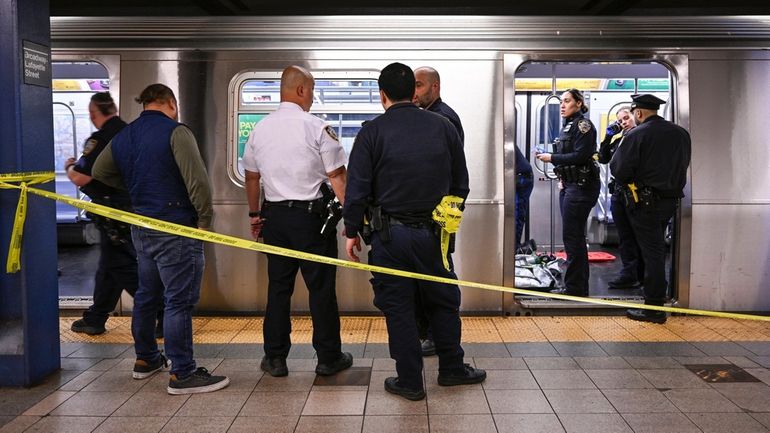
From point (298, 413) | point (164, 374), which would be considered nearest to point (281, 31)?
point (164, 374)

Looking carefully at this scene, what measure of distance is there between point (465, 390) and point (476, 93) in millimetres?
2659

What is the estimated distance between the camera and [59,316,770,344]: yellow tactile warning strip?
17.1ft

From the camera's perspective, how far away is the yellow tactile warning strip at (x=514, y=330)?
5223 millimetres

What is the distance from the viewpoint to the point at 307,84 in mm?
4406

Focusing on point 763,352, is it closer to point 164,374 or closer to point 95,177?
point 164,374

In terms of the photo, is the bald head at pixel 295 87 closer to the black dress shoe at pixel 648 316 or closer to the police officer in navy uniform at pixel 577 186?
the police officer in navy uniform at pixel 577 186

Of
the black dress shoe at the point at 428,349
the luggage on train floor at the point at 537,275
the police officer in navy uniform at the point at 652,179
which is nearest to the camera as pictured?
the black dress shoe at the point at 428,349

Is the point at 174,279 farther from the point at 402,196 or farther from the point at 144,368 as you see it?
the point at 402,196

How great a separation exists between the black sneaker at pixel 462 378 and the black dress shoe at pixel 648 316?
211cm

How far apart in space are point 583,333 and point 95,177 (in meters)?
3.63

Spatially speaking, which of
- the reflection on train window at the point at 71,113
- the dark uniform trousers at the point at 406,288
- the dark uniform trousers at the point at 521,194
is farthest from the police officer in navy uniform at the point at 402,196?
the reflection on train window at the point at 71,113

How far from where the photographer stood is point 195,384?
162 inches

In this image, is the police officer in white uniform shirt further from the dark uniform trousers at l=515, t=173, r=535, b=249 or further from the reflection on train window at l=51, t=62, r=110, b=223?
the reflection on train window at l=51, t=62, r=110, b=223

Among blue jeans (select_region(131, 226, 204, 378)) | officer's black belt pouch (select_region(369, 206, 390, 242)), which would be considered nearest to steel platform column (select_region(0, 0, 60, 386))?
blue jeans (select_region(131, 226, 204, 378))
